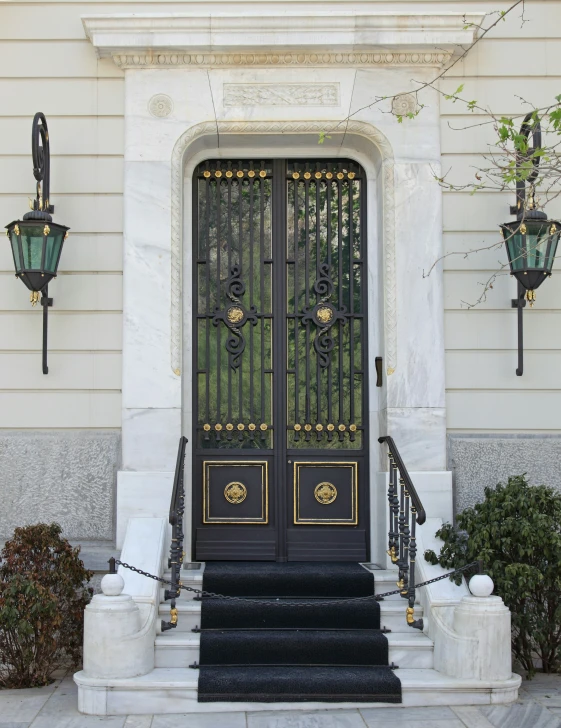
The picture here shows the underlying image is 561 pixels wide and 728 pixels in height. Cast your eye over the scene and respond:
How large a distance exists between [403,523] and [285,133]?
10.6 ft

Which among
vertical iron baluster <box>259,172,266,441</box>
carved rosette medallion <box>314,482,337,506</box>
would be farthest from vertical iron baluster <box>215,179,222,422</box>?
carved rosette medallion <box>314,482,337,506</box>

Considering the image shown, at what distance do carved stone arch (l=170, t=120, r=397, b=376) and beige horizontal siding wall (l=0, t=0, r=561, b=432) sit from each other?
44 centimetres

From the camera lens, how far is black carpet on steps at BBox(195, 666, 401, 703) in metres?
5.74

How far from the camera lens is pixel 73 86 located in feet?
24.6

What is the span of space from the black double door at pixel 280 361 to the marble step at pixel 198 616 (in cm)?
104

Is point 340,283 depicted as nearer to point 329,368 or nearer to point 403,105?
point 329,368

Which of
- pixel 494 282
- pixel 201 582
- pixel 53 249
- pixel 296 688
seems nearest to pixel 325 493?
pixel 201 582

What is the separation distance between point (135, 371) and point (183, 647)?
2185 mm

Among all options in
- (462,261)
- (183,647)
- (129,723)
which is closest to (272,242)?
(462,261)

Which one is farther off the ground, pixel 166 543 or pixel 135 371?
pixel 135 371

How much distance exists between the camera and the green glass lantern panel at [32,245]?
6.88 meters

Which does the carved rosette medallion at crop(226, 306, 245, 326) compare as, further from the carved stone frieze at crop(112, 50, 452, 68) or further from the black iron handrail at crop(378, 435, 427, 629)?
the carved stone frieze at crop(112, 50, 452, 68)

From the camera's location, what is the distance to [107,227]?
739cm

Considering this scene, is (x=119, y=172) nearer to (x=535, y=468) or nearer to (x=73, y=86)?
(x=73, y=86)
